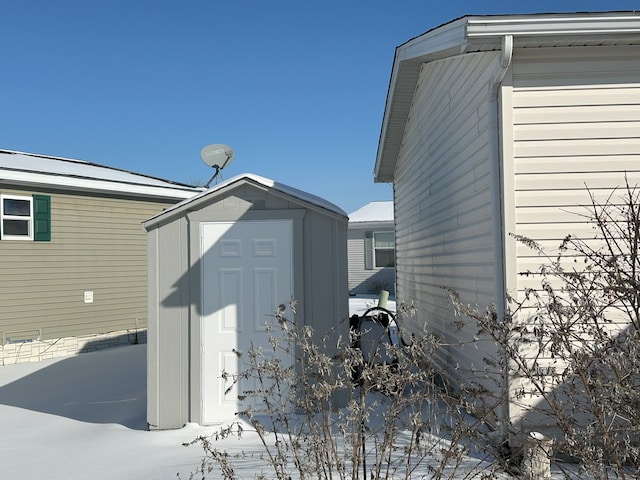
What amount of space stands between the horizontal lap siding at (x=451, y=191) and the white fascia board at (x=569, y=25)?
354 mm

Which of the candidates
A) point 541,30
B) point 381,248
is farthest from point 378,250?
point 541,30

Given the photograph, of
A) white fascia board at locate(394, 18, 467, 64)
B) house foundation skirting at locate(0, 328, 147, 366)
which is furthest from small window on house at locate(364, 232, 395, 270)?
white fascia board at locate(394, 18, 467, 64)

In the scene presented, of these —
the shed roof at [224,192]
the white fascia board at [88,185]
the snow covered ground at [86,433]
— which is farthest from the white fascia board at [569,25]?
the white fascia board at [88,185]

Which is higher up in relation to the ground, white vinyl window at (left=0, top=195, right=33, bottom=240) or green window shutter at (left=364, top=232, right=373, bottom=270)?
white vinyl window at (left=0, top=195, right=33, bottom=240)

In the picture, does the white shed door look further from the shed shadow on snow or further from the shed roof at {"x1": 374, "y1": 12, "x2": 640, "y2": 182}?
the shed roof at {"x1": 374, "y1": 12, "x2": 640, "y2": 182}

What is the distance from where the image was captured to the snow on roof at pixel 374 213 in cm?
2134

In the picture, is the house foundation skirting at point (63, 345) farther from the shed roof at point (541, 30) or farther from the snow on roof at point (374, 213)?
the snow on roof at point (374, 213)

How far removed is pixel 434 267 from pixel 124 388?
4643mm

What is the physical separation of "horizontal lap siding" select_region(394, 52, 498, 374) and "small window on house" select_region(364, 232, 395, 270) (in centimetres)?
1158

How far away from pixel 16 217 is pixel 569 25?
34.0 ft

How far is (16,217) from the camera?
432 inches

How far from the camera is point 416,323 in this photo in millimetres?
9156

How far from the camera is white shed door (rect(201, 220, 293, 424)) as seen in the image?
5.61 metres

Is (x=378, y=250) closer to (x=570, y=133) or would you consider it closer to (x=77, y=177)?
(x=77, y=177)
